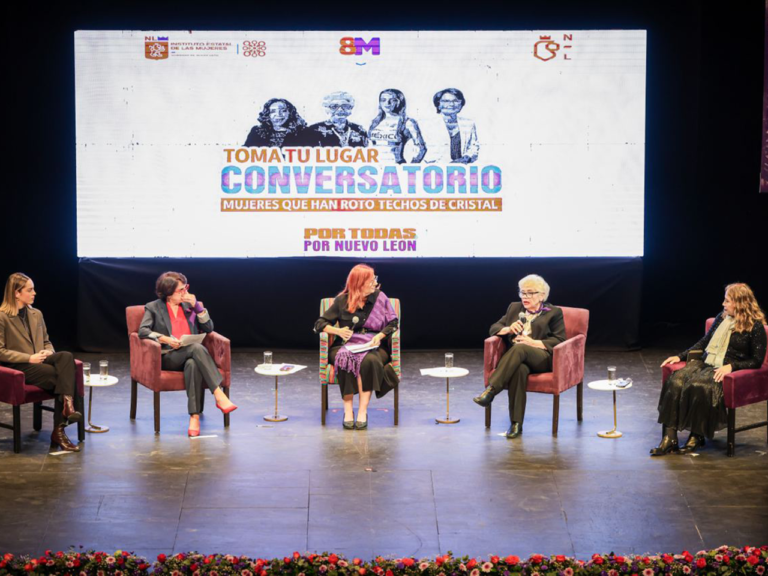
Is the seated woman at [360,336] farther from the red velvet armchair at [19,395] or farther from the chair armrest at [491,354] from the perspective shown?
the red velvet armchair at [19,395]

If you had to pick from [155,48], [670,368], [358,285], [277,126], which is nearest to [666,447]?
[670,368]

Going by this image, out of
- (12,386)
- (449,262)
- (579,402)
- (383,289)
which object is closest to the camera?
(12,386)

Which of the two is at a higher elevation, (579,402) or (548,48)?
(548,48)

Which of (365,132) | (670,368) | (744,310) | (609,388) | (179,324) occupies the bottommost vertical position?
(609,388)

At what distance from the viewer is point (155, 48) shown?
991 cm

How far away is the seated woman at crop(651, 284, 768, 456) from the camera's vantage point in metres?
A: 7.00

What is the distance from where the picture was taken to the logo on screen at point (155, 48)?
32.5 feet

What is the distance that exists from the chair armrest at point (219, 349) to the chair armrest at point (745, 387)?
3.08 meters

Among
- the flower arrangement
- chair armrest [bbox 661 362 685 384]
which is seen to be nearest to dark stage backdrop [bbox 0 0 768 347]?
chair armrest [bbox 661 362 685 384]

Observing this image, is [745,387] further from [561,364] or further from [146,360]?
[146,360]

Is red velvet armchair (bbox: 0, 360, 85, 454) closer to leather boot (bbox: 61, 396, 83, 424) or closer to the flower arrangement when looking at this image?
leather boot (bbox: 61, 396, 83, 424)

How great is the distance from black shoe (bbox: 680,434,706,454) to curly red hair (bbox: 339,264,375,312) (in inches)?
87.3

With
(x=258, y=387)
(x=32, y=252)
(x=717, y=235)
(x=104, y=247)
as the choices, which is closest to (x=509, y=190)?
(x=717, y=235)

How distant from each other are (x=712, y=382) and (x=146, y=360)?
11.4ft
